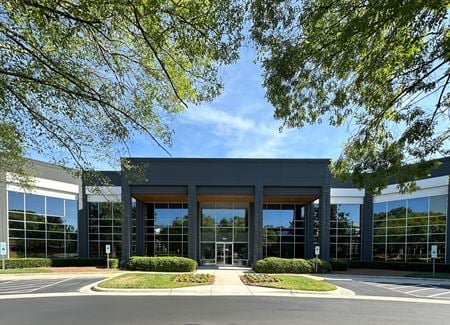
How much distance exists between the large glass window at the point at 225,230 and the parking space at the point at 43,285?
1329 cm

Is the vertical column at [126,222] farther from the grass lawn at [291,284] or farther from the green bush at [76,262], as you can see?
the grass lawn at [291,284]

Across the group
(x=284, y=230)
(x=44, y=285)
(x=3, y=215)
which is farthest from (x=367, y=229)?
(x=3, y=215)

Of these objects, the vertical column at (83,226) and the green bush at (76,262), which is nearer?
the green bush at (76,262)

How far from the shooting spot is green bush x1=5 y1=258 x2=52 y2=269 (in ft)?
90.9

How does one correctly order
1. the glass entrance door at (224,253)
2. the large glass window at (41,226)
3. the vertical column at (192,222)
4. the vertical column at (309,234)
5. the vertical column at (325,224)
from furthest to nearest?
the vertical column at (309,234)
the glass entrance door at (224,253)
the large glass window at (41,226)
the vertical column at (325,224)
the vertical column at (192,222)

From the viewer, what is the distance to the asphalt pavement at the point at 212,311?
1038cm

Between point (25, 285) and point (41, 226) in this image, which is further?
point (41, 226)

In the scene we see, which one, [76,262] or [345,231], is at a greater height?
[345,231]

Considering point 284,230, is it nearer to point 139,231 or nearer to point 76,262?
point 139,231

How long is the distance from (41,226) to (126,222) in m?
9.03

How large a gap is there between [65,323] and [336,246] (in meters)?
30.4

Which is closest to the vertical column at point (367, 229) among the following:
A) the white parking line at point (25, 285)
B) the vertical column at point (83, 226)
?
the vertical column at point (83, 226)

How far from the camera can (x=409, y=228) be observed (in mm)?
31641

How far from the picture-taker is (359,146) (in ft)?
22.7
